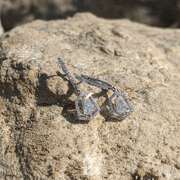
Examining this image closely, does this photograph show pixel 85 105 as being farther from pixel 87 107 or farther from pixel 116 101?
pixel 116 101

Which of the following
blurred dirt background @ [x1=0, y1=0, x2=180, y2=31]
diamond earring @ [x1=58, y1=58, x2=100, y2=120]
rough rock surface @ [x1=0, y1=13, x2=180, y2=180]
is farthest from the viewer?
blurred dirt background @ [x1=0, y1=0, x2=180, y2=31]

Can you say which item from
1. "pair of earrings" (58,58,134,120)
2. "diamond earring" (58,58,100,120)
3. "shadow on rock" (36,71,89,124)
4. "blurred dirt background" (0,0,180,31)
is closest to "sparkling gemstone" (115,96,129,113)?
"pair of earrings" (58,58,134,120)

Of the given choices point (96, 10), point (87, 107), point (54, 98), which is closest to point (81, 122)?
point (87, 107)

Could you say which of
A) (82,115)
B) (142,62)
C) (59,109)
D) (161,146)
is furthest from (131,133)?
(142,62)

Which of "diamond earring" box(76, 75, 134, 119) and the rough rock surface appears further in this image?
"diamond earring" box(76, 75, 134, 119)

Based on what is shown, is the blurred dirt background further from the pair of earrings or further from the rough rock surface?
the pair of earrings

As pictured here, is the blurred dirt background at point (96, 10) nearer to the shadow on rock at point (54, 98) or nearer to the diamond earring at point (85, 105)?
the shadow on rock at point (54, 98)
